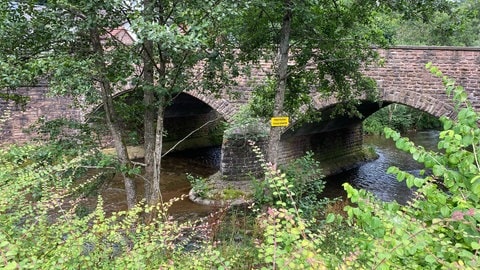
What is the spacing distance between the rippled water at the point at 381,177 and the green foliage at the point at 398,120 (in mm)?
3226

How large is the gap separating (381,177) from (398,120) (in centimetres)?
1099

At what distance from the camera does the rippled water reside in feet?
39.1

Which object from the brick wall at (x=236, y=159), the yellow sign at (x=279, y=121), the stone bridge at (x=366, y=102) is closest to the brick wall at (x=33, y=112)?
the stone bridge at (x=366, y=102)

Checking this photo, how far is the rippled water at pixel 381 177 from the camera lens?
469 inches

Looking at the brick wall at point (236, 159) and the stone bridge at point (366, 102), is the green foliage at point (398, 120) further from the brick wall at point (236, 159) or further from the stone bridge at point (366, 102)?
the brick wall at point (236, 159)

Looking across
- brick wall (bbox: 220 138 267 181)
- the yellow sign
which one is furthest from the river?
the yellow sign

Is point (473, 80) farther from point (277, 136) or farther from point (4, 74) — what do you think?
point (4, 74)

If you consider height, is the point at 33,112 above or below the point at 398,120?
above

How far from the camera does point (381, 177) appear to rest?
1389cm

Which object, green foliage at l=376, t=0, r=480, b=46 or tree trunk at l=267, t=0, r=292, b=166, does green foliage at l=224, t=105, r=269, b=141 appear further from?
green foliage at l=376, t=0, r=480, b=46

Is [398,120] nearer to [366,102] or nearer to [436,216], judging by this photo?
[366,102]

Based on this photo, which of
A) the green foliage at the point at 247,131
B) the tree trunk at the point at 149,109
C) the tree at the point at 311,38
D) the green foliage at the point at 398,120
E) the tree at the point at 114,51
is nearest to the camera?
the tree at the point at 114,51

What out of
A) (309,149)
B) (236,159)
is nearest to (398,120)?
(309,149)

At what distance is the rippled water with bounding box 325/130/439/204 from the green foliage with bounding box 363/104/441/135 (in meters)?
3.23
